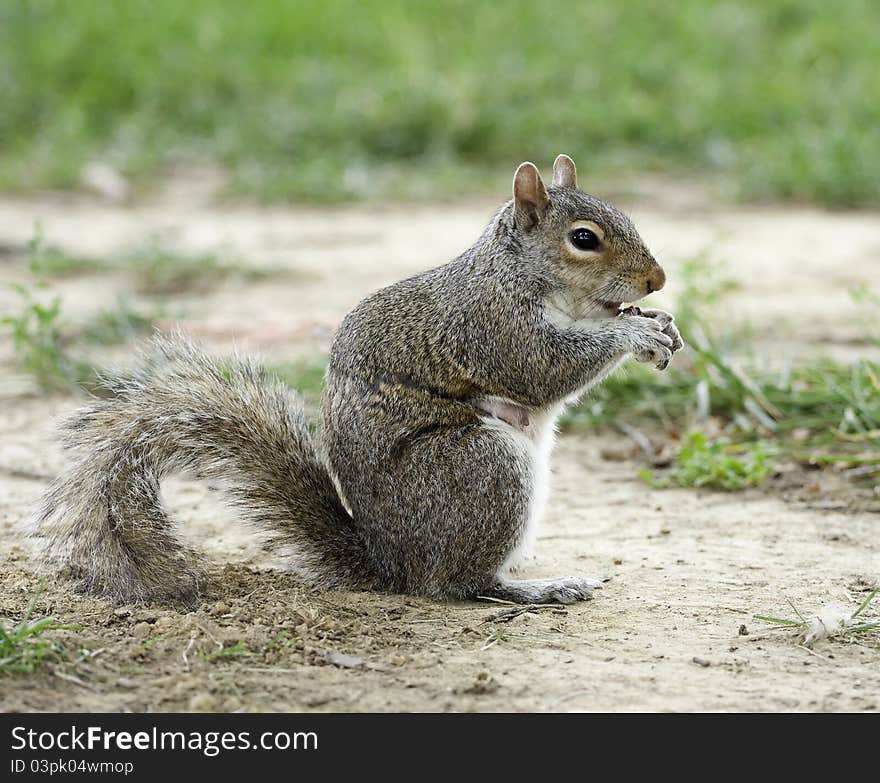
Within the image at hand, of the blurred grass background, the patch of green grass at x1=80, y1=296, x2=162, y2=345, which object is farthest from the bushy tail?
the blurred grass background

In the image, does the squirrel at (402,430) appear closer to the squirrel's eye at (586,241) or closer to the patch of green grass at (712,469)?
the squirrel's eye at (586,241)

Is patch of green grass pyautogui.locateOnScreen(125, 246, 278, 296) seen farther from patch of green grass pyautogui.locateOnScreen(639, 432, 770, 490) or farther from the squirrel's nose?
the squirrel's nose

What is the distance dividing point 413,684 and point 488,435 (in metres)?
0.70

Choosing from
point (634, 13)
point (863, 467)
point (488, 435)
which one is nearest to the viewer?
point (488, 435)

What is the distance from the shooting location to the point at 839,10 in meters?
11.1

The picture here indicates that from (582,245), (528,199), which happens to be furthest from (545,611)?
(528,199)

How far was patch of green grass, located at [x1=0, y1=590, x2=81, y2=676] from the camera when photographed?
271 centimetres

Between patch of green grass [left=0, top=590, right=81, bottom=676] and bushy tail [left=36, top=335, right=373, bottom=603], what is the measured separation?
1.15 feet

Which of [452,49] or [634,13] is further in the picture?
[634,13]

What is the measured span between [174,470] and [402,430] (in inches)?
20.3

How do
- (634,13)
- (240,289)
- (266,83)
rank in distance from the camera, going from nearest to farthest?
1. (240,289)
2. (266,83)
3. (634,13)

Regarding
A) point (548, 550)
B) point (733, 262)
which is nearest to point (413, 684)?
point (548, 550)

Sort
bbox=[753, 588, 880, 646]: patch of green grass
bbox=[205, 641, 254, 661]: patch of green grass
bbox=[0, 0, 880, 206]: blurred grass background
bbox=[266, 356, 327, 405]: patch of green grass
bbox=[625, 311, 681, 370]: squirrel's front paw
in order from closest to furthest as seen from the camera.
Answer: bbox=[205, 641, 254, 661]: patch of green grass, bbox=[753, 588, 880, 646]: patch of green grass, bbox=[625, 311, 681, 370]: squirrel's front paw, bbox=[266, 356, 327, 405]: patch of green grass, bbox=[0, 0, 880, 206]: blurred grass background

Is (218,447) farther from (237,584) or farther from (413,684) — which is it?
(413,684)
